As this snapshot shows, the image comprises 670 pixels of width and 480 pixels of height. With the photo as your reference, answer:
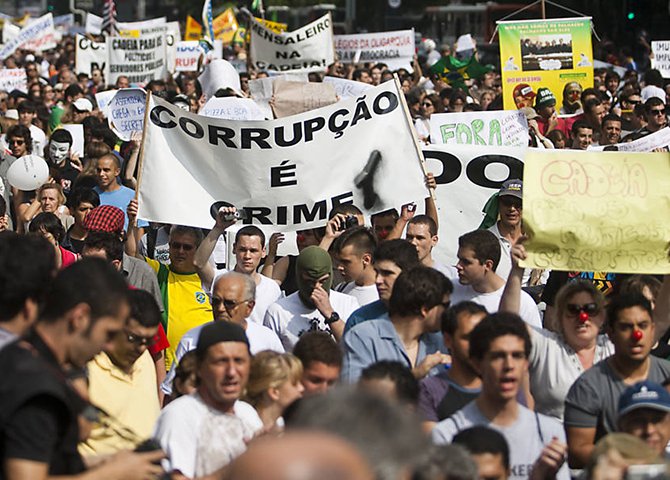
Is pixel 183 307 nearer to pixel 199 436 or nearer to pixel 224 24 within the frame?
pixel 199 436

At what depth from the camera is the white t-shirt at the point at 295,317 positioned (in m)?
7.04

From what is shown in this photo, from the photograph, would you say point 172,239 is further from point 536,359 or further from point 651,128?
point 651,128

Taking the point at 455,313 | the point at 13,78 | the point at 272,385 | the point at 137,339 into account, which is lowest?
the point at 272,385

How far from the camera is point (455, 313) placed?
18.6 feet

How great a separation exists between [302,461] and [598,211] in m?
4.64

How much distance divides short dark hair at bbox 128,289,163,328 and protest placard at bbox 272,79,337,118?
6314 millimetres

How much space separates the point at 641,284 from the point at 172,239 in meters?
2.76

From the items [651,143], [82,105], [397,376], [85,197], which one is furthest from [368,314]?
[82,105]

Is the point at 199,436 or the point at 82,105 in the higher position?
the point at 82,105

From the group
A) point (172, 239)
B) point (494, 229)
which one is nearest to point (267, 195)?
point (172, 239)

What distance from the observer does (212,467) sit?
4750mm

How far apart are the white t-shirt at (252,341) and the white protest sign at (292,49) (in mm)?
12963

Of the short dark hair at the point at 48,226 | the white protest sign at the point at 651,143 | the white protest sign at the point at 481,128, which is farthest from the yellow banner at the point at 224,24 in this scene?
the short dark hair at the point at 48,226

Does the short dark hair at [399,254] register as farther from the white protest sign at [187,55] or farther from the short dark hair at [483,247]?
the white protest sign at [187,55]
